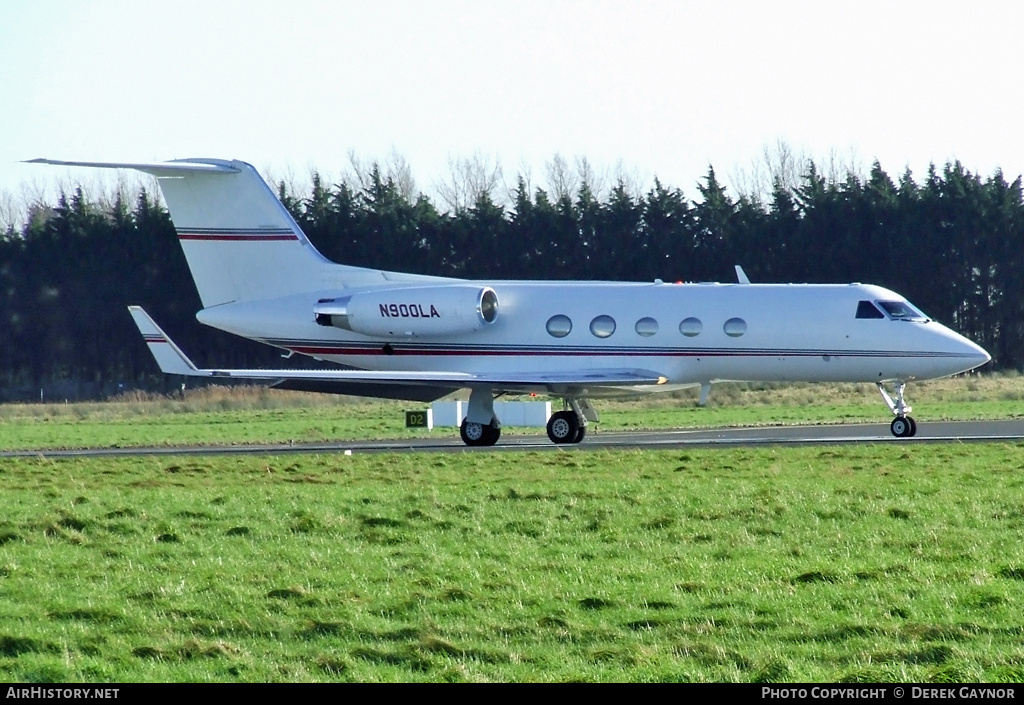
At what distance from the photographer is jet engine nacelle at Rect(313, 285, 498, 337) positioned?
25266 millimetres

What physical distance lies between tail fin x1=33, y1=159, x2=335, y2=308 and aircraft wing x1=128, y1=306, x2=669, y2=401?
10.3 feet

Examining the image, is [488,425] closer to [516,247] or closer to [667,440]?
[667,440]

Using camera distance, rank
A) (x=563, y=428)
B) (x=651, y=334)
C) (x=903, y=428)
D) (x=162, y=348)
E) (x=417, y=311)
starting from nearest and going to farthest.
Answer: (x=162, y=348) < (x=903, y=428) < (x=651, y=334) < (x=563, y=428) < (x=417, y=311)

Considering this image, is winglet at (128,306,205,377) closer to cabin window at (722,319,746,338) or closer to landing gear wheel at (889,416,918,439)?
cabin window at (722,319,746,338)

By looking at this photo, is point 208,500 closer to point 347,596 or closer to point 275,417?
point 347,596

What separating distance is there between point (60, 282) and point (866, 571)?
67.1 metres

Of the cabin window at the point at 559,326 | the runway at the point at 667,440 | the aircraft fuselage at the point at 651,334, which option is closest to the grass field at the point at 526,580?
the runway at the point at 667,440

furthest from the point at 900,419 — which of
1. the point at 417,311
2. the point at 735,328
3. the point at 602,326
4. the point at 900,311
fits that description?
the point at 417,311

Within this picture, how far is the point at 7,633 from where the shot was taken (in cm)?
772

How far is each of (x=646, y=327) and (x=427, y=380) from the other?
4.13 metres

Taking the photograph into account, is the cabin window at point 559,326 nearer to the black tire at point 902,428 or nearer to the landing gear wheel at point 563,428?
the landing gear wheel at point 563,428

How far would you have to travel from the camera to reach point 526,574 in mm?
9586

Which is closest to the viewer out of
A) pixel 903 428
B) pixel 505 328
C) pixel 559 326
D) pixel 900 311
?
pixel 903 428
